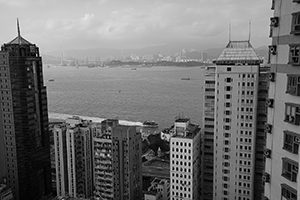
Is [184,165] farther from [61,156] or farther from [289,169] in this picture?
[289,169]

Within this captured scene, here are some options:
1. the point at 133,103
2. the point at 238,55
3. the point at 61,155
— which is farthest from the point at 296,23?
the point at 133,103

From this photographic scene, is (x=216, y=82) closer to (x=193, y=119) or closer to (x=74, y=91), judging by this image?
(x=193, y=119)

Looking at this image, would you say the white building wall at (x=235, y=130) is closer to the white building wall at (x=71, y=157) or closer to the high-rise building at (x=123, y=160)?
the high-rise building at (x=123, y=160)

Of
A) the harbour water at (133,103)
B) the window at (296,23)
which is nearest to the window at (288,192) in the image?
the window at (296,23)

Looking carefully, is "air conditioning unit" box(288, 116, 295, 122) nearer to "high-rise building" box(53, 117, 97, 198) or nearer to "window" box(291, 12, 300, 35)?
"window" box(291, 12, 300, 35)

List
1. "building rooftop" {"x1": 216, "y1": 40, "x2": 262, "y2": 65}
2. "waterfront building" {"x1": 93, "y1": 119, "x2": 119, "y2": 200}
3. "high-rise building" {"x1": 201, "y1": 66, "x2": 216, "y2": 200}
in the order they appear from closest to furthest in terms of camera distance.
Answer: "building rooftop" {"x1": 216, "y1": 40, "x2": 262, "y2": 65}
"high-rise building" {"x1": 201, "y1": 66, "x2": 216, "y2": 200}
"waterfront building" {"x1": 93, "y1": 119, "x2": 119, "y2": 200}

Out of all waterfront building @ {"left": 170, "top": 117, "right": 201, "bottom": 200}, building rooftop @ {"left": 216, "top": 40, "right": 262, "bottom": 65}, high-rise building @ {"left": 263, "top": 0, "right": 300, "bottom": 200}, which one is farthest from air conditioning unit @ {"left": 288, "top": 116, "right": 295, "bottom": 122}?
building rooftop @ {"left": 216, "top": 40, "right": 262, "bottom": 65}

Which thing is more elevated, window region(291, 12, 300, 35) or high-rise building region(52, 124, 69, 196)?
window region(291, 12, 300, 35)
